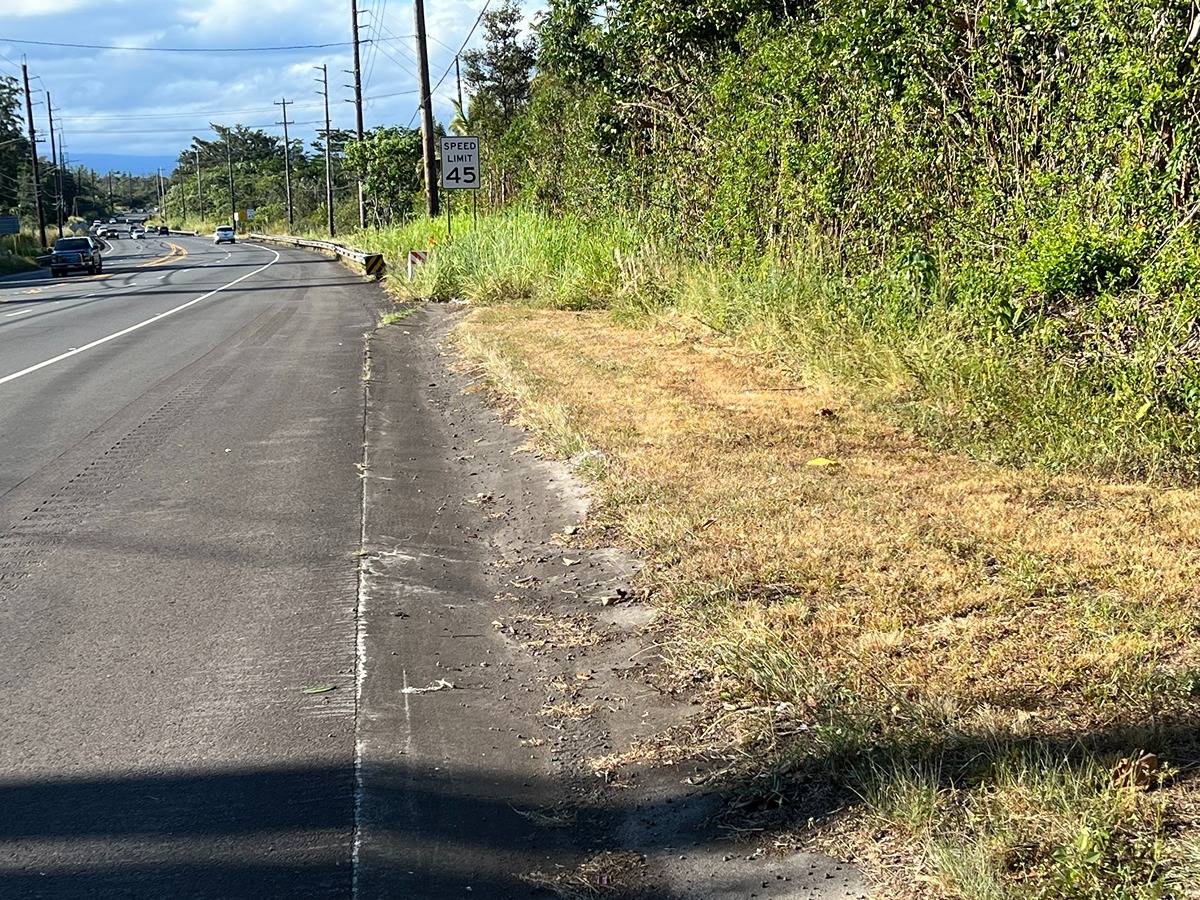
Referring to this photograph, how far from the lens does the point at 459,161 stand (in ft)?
80.2

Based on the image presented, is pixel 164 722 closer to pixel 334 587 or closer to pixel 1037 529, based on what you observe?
pixel 334 587

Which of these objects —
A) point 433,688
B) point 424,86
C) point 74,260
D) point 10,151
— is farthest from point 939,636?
point 10,151

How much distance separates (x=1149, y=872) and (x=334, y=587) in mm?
4138

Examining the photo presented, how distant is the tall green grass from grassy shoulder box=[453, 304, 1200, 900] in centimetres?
40

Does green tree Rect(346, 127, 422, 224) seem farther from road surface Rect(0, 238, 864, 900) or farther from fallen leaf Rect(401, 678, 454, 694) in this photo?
fallen leaf Rect(401, 678, 454, 694)

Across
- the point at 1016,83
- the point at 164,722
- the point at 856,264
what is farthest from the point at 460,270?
the point at 164,722

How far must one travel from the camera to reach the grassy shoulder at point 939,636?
3.26m

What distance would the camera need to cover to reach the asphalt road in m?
3.64

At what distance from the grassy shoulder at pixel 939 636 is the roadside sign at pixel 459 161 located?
1702 centimetres

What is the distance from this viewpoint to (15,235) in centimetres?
6538

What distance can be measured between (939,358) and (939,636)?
424 centimetres

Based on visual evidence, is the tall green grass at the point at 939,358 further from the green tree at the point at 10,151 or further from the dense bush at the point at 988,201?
the green tree at the point at 10,151

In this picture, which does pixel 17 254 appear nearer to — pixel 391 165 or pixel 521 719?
A: pixel 391 165

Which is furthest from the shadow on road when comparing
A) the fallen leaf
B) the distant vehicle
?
the distant vehicle
